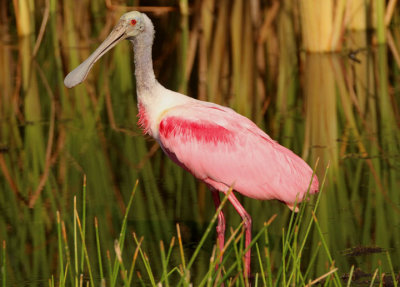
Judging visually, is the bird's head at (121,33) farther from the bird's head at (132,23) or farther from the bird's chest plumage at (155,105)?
the bird's chest plumage at (155,105)

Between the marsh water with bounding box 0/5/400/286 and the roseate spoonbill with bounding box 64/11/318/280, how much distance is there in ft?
1.23

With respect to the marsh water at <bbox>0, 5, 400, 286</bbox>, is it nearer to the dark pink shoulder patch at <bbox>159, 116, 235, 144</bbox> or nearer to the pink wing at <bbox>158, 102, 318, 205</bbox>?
the pink wing at <bbox>158, 102, 318, 205</bbox>

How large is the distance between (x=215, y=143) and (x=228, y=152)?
0.08m

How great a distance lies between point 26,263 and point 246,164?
1.26 meters

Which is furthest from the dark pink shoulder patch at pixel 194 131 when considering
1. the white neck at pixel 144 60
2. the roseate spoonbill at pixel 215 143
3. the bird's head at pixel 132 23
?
the bird's head at pixel 132 23

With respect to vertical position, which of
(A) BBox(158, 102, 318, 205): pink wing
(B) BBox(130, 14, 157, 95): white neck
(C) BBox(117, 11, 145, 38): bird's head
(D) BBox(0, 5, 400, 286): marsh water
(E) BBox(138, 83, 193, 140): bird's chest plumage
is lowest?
(D) BBox(0, 5, 400, 286): marsh water

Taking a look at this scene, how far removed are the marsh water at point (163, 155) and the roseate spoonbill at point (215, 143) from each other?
38cm

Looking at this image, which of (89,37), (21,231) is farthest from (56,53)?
(21,231)

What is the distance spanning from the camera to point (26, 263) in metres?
5.11

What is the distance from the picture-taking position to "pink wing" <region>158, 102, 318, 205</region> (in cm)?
504

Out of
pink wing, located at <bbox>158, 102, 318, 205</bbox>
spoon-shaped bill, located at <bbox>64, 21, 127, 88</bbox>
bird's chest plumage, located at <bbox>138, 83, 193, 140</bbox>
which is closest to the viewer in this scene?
pink wing, located at <bbox>158, 102, 318, 205</bbox>

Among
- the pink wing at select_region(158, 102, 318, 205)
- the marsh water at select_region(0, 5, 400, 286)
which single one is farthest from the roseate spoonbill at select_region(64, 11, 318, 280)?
the marsh water at select_region(0, 5, 400, 286)

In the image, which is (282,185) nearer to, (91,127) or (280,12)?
(91,127)

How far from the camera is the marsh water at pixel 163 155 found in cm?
539
